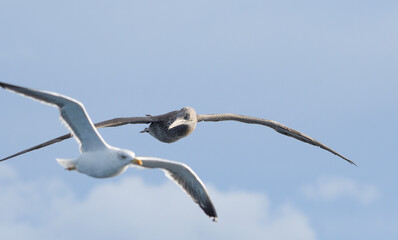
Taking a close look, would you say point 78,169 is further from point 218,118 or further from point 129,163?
point 218,118

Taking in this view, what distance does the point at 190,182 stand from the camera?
679 inches

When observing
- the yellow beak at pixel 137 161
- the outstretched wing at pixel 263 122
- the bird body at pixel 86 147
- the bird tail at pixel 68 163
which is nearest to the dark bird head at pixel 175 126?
the outstretched wing at pixel 263 122

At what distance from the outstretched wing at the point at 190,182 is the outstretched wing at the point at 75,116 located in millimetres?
1925

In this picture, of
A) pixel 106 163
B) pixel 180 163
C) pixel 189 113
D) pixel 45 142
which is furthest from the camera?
pixel 189 113

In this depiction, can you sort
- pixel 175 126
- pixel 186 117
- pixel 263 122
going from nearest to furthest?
pixel 175 126, pixel 186 117, pixel 263 122

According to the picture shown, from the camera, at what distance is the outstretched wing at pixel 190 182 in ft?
54.9

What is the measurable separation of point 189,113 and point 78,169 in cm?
889

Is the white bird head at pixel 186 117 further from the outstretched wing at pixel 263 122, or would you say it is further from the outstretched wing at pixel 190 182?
the outstretched wing at pixel 190 182

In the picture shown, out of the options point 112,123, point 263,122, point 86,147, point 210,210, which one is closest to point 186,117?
point 263,122

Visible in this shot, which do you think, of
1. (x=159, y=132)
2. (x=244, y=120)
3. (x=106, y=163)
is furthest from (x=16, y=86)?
(x=244, y=120)

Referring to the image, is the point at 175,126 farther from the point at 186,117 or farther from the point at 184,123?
the point at 186,117

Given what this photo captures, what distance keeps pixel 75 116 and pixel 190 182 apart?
3.68 m

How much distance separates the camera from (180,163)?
54.3 feet

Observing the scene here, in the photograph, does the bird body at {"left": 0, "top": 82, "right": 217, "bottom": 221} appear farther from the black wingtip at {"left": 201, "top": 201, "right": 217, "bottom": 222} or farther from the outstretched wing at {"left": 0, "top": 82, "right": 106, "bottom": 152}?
the black wingtip at {"left": 201, "top": 201, "right": 217, "bottom": 222}
